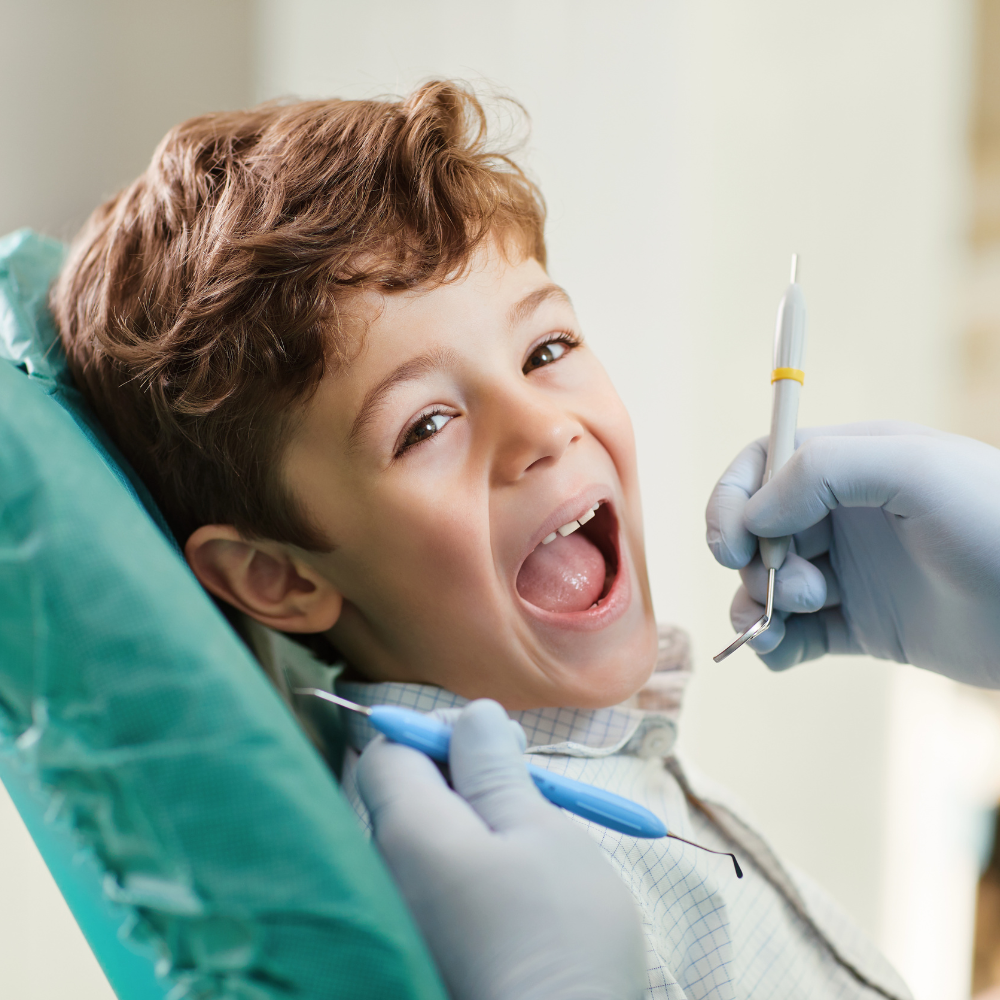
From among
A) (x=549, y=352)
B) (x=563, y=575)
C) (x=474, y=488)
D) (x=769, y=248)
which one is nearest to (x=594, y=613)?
(x=563, y=575)

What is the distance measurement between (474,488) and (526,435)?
0.23ft

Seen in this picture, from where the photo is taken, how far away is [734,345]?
5.82ft

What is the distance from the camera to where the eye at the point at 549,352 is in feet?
2.82

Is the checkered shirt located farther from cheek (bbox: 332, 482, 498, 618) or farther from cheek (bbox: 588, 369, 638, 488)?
cheek (bbox: 588, 369, 638, 488)

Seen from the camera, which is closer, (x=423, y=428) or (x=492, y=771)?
(x=492, y=771)

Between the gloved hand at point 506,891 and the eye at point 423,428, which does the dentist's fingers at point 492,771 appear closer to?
the gloved hand at point 506,891

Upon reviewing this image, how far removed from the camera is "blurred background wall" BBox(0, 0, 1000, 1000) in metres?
1.70

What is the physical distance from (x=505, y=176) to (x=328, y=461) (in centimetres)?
41

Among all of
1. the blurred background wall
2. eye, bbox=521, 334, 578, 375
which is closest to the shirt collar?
eye, bbox=521, 334, 578, 375

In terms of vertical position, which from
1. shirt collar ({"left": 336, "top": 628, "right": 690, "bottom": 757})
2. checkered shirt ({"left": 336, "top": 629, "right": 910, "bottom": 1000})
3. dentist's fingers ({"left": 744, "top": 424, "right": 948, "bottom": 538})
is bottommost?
checkered shirt ({"left": 336, "top": 629, "right": 910, "bottom": 1000})

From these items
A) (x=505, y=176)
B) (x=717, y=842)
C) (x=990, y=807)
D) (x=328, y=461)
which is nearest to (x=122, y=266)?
(x=328, y=461)

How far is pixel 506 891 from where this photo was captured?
0.49 meters

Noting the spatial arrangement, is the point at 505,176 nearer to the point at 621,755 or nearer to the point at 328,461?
the point at 328,461

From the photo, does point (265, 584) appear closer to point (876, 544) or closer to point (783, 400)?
point (783, 400)
